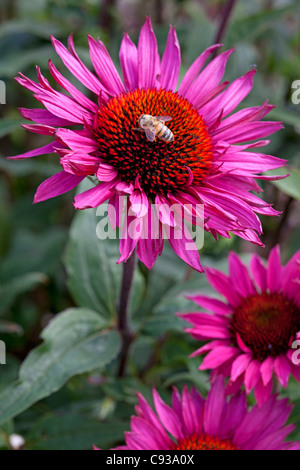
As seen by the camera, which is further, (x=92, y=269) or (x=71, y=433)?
(x=92, y=269)

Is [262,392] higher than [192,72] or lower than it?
lower

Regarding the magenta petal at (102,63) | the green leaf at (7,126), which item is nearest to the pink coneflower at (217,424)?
the magenta petal at (102,63)

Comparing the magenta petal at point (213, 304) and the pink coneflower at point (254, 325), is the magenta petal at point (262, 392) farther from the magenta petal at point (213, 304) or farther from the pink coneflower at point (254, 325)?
the magenta petal at point (213, 304)

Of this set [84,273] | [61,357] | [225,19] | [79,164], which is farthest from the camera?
[225,19]

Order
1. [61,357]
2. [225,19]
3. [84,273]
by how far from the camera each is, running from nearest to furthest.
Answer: [61,357], [84,273], [225,19]

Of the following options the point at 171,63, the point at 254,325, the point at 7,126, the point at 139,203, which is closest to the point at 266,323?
the point at 254,325

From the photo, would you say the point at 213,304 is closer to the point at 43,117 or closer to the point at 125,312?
the point at 125,312

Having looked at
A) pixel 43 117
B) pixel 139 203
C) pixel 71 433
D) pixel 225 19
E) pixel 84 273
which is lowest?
pixel 71 433
